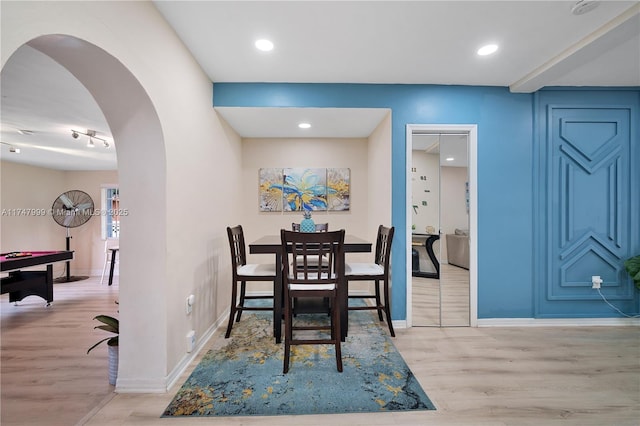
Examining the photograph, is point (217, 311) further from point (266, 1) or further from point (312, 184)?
point (266, 1)

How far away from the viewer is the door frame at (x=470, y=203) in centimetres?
280

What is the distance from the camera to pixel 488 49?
220 centimetres

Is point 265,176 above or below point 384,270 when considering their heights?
above

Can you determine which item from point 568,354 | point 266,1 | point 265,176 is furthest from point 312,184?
point 568,354

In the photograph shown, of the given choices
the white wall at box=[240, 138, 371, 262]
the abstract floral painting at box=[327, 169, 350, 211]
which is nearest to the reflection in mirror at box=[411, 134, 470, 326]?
the white wall at box=[240, 138, 371, 262]

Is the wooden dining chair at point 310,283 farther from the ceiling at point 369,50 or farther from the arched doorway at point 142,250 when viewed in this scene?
the ceiling at point 369,50

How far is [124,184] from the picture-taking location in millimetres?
1772

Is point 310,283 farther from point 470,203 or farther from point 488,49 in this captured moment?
point 488,49

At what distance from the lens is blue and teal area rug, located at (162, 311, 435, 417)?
163 cm

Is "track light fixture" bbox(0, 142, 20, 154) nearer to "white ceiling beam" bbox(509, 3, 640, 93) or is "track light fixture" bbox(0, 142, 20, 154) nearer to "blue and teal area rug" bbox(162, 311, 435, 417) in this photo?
"blue and teal area rug" bbox(162, 311, 435, 417)

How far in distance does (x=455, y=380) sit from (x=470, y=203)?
1.70m

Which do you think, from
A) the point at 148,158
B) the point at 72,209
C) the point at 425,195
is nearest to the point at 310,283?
the point at 148,158

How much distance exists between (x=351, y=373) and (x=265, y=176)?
271 cm

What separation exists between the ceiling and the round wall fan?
284cm
